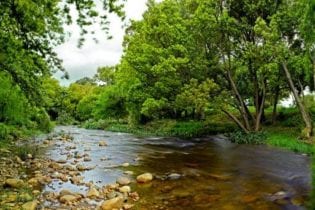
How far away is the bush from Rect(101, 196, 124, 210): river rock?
1729 cm

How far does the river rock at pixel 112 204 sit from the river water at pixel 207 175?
0.56 meters

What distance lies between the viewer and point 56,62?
36.4ft

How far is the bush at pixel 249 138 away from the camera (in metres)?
26.8

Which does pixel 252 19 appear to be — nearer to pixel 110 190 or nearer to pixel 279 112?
pixel 279 112

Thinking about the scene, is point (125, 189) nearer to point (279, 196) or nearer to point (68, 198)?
point (68, 198)

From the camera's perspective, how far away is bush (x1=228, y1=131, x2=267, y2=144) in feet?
88.0

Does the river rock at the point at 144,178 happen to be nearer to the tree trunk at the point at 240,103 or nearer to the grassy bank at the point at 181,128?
the tree trunk at the point at 240,103

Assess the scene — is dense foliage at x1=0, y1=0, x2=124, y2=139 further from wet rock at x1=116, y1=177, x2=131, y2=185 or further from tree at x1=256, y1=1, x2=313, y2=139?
tree at x1=256, y1=1, x2=313, y2=139

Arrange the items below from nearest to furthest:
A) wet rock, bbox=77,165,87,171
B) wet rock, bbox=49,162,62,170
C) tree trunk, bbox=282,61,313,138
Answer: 1. wet rock, bbox=77,165,87,171
2. wet rock, bbox=49,162,62,170
3. tree trunk, bbox=282,61,313,138

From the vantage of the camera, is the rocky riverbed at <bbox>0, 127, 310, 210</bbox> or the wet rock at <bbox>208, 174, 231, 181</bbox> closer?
the rocky riverbed at <bbox>0, 127, 310, 210</bbox>

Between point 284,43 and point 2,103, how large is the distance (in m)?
18.4

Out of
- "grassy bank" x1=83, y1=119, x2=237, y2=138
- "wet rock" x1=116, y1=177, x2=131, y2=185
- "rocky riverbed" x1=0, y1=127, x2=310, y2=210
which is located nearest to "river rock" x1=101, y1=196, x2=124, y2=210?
"rocky riverbed" x1=0, y1=127, x2=310, y2=210

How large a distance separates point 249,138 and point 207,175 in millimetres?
12648

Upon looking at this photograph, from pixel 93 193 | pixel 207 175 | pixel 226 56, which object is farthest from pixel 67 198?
pixel 226 56
